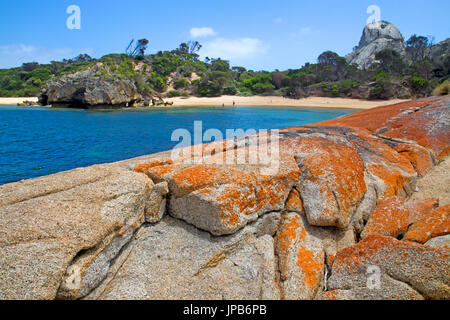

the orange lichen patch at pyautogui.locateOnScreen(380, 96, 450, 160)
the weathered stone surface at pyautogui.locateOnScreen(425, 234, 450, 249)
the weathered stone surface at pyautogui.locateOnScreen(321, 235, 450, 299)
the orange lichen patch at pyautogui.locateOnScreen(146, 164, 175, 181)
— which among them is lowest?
the weathered stone surface at pyautogui.locateOnScreen(321, 235, 450, 299)

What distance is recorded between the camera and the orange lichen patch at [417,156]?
7.55 metres

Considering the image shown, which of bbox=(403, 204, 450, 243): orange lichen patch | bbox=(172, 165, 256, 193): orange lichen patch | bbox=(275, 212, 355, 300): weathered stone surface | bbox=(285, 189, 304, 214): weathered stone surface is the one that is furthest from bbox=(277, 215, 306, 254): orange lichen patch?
bbox=(403, 204, 450, 243): orange lichen patch

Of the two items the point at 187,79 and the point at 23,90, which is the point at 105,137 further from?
the point at 23,90

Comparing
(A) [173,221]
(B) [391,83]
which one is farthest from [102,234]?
(B) [391,83]

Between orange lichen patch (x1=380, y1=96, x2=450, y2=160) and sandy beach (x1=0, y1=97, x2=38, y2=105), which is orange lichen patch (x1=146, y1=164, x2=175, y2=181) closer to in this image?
orange lichen patch (x1=380, y1=96, x2=450, y2=160)

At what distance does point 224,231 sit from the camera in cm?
430

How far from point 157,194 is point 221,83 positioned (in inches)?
3361

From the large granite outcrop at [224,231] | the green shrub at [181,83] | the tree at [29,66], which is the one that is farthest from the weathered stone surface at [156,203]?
the tree at [29,66]

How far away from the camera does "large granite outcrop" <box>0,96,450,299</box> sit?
3.35m

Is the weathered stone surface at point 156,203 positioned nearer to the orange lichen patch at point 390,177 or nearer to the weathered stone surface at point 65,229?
the weathered stone surface at point 65,229

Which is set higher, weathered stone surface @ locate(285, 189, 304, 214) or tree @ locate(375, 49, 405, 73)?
tree @ locate(375, 49, 405, 73)

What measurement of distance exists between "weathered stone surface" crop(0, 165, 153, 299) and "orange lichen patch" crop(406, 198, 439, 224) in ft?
17.6

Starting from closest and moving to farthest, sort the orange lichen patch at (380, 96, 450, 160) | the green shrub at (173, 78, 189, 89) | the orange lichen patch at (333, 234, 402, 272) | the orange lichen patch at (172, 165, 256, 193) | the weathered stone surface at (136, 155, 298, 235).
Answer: the orange lichen patch at (333, 234, 402, 272) < the weathered stone surface at (136, 155, 298, 235) < the orange lichen patch at (172, 165, 256, 193) < the orange lichen patch at (380, 96, 450, 160) < the green shrub at (173, 78, 189, 89)

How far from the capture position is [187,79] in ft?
306
